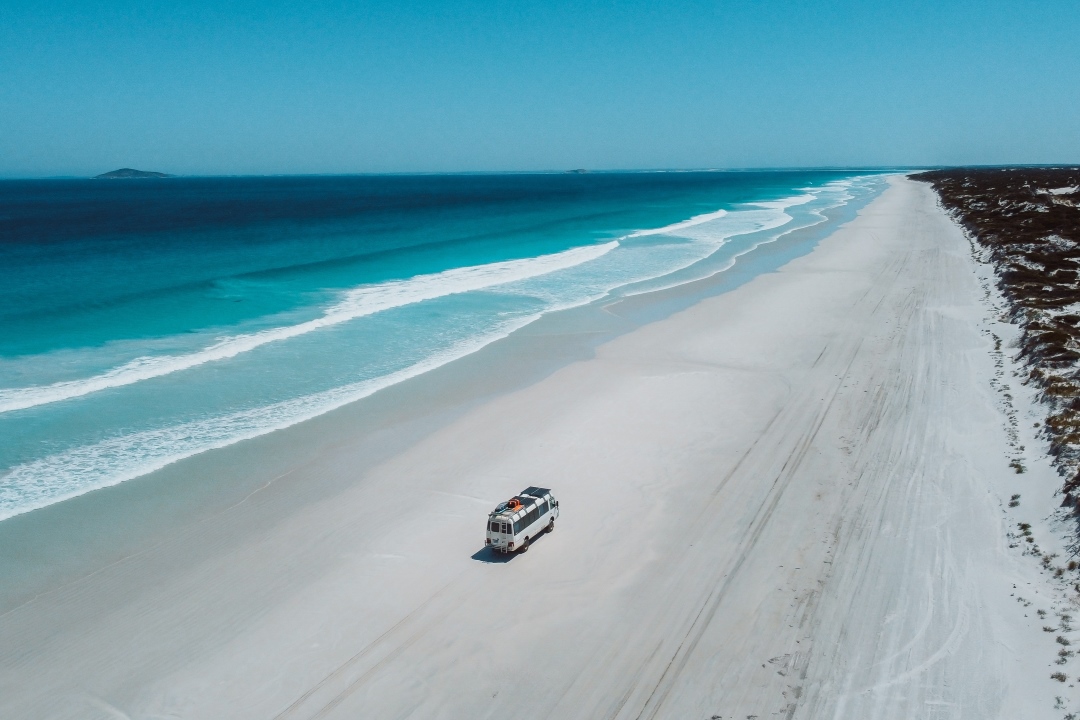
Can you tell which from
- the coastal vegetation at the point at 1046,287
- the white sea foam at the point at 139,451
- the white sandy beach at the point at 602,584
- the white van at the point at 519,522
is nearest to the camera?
the white sandy beach at the point at 602,584

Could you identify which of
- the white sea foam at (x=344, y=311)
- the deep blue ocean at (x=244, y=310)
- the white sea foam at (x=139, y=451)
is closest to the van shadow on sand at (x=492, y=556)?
the white sea foam at (x=139, y=451)

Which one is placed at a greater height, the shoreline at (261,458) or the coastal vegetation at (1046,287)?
the coastal vegetation at (1046,287)

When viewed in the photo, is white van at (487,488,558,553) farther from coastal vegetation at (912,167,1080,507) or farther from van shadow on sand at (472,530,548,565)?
coastal vegetation at (912,167,1080,507)

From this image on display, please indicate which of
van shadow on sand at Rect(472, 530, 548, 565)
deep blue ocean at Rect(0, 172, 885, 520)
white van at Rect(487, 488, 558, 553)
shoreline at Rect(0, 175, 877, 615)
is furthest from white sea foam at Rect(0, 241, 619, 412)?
white van at Rect(487, 488, 558, 553)

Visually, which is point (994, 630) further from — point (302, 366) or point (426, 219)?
point (426, 219)

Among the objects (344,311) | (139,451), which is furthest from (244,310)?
(139,451)

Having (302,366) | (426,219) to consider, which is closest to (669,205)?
(426,219)

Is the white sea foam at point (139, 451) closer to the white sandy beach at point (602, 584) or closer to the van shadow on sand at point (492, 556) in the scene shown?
the white sandy beach at point (602, 584)
